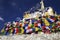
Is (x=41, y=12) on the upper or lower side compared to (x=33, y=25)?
upper

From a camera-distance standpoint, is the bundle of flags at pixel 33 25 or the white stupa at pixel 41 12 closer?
the bundle of flags at pixel 33 25

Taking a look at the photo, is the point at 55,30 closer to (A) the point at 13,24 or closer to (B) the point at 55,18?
(B) the point at 55,18

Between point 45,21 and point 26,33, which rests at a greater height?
point 45,21

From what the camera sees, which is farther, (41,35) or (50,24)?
(50,24)

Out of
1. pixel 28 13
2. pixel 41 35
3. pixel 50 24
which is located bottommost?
pixel 41 35

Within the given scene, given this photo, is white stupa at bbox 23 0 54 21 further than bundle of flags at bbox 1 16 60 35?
Yes

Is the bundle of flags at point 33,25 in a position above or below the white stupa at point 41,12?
below

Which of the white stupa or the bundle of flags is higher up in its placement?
the white stupa

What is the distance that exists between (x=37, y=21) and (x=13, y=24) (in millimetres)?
1092

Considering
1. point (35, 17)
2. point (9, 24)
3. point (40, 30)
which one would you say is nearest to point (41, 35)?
point (40, 30)

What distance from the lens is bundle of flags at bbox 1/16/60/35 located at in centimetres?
739

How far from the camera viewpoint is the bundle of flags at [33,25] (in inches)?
291

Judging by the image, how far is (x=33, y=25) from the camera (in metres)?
7.60

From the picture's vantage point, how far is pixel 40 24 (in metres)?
7.55
